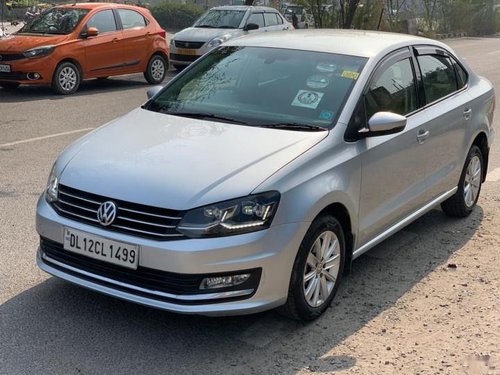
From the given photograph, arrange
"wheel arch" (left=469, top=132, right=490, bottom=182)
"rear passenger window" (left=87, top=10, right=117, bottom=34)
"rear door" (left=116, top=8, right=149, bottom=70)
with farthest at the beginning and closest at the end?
1. "rear door" (left=116, top=8, right=149, bottom=70)
2. "rear passenger window" (left=87, top=10, right=117, bottom=34)
3. "wheel arch" (left=469, top=132, right=490, bottom=182)

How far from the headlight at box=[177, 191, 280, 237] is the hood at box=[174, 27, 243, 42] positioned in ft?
41.9

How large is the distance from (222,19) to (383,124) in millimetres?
13391

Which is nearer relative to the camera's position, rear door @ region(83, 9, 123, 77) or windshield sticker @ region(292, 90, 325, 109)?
windshield sticker @ region(292, 90, 325, 109)

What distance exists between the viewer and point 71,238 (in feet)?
12.3

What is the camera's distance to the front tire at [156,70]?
1451 centimetres

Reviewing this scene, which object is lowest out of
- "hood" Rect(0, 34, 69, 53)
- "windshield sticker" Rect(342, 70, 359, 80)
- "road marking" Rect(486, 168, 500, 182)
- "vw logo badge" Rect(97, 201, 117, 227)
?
"road marking" Rect(486, 168, 500, 182)

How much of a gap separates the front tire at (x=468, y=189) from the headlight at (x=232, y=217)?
9.34 ft

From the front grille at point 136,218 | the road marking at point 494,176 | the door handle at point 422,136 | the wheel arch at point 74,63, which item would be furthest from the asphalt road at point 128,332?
the wheel arch at point 74,63

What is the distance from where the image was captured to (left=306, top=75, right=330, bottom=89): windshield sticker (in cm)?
461

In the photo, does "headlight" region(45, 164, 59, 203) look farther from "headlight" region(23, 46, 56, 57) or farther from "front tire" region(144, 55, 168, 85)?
"front tire" region(144, 55, 168, 85)

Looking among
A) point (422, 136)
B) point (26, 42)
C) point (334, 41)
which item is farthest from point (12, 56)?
point (422, 136)

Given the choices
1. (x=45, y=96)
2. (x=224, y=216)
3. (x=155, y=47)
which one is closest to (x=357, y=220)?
(x=224, y=216)

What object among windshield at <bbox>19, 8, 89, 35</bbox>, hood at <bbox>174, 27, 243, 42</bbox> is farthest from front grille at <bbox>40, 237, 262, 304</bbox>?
hood at <bbox>174, 27, 243, 42</bbox>

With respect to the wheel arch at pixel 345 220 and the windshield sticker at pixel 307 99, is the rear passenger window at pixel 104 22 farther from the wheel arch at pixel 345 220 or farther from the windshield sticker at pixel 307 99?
the wheel arch at pixel 345 220
